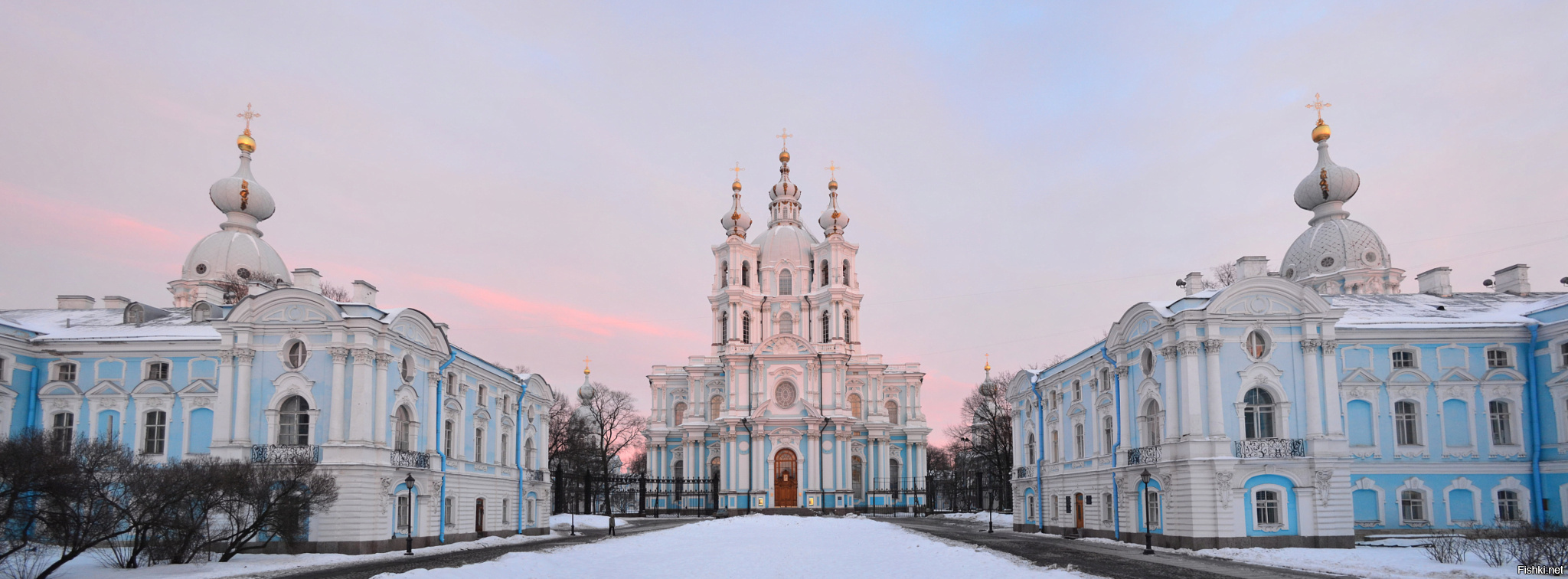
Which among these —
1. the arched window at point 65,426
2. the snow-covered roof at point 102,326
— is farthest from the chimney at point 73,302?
the arched window at point 65,426

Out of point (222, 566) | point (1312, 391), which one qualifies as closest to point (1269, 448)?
point (1312, 391)

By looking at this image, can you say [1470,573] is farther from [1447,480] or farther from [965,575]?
[1447,480]

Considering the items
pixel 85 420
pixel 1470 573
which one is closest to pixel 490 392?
pixel 85 420

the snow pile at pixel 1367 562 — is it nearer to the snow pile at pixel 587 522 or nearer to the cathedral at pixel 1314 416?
the cathedral at pixel 1314 416

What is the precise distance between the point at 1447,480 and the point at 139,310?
40.4 meters

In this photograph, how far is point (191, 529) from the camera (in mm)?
22922

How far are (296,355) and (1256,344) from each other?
2649 cm

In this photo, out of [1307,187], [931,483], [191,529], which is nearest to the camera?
[191,529]

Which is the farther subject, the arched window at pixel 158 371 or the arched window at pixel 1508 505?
the arched window at pixel 1508 505

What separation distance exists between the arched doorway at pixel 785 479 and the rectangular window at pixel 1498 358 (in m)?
36.6

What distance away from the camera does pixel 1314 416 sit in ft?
97.6

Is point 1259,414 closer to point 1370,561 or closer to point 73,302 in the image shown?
point 1370,561

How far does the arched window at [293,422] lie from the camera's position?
1161 inches

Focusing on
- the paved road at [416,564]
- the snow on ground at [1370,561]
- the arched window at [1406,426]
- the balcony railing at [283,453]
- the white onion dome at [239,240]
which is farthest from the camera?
the white onion dome at [239,240]
